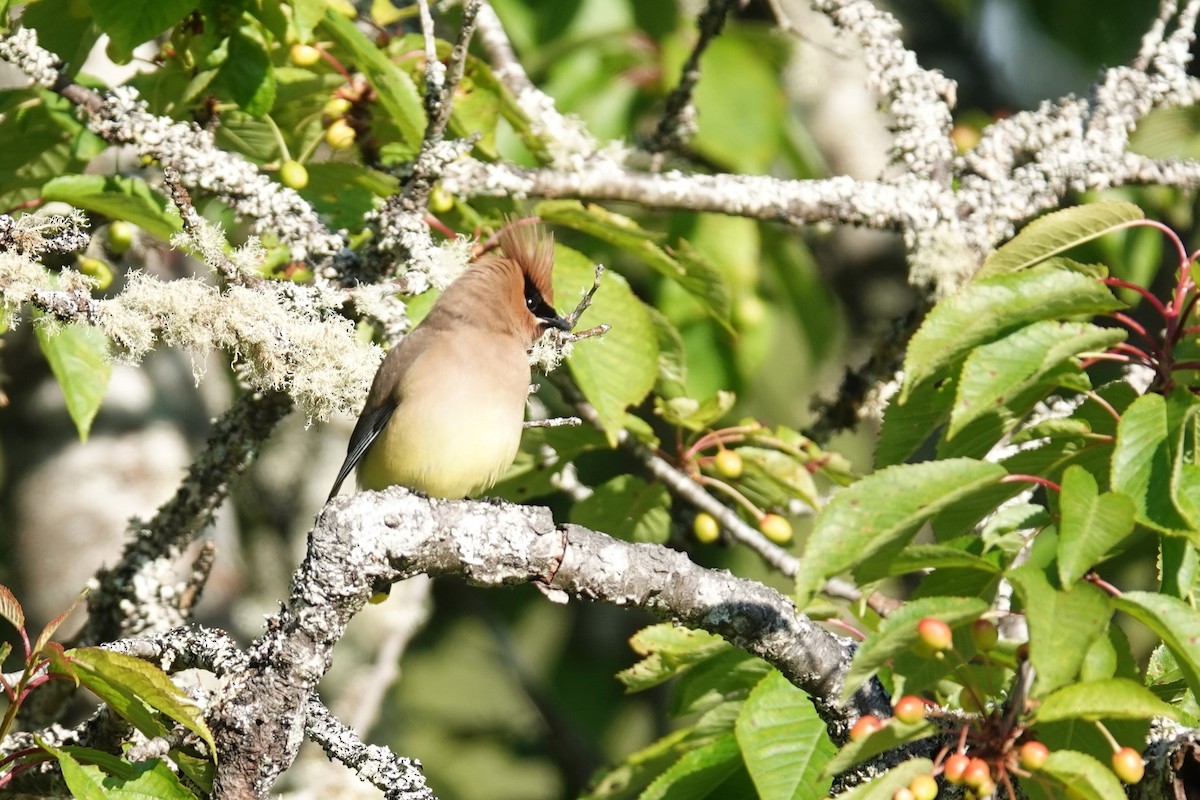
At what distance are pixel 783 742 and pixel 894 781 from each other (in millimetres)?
673

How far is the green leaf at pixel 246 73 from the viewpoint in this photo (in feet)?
13.5

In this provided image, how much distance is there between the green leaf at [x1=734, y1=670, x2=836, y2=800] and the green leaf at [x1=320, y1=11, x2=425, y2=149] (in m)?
1.76

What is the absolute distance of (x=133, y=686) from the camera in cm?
266

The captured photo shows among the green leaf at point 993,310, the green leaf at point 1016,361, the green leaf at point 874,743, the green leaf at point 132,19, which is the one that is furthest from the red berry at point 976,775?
the green leaf at point 132,19

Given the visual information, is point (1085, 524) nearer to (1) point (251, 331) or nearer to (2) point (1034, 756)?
(2) point (1034, 756)

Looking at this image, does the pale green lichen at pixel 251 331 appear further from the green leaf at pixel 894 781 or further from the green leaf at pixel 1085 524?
the green leaf at pixel 1085 524

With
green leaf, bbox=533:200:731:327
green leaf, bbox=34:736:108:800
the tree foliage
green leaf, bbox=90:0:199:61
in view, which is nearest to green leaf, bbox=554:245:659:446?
the tree foliage

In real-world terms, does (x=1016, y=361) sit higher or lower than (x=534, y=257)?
higher

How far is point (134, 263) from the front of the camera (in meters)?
5.73

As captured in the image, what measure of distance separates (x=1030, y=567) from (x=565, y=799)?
577cm

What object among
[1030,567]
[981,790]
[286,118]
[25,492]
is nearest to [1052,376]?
[1030,567]

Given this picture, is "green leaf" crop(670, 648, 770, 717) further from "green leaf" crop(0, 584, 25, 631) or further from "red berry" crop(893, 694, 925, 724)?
"green leaf" crop(0, 584, 25, 631)

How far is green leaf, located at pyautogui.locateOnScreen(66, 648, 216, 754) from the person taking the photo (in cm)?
263

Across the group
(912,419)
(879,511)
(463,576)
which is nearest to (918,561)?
(879,511)
